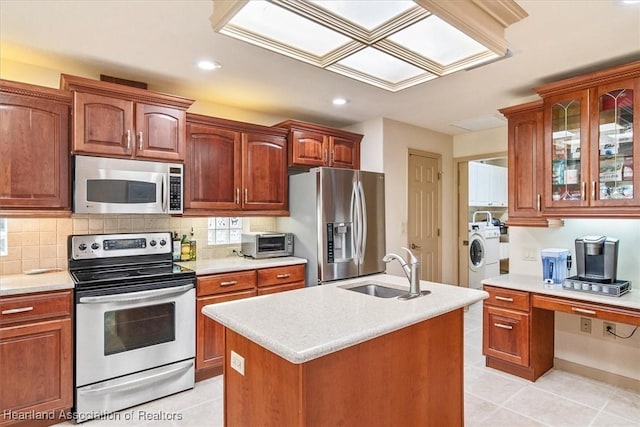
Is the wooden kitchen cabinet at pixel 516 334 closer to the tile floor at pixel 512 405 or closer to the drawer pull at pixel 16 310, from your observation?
the tile floor at pixel 512 405

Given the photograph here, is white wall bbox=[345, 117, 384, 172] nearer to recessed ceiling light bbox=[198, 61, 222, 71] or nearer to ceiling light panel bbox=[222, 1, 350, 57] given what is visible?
recessed ceiling light bbox=[198, 61, 222, 71]

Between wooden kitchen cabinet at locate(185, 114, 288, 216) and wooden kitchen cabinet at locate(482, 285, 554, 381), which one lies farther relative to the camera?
wooden kitchen cabinet at locate(185, 114, 288, 216)

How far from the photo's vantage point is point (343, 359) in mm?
1450

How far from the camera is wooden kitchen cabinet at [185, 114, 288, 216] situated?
325cm

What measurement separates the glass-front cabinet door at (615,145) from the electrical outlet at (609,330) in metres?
1.05

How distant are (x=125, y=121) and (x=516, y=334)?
3.56 m

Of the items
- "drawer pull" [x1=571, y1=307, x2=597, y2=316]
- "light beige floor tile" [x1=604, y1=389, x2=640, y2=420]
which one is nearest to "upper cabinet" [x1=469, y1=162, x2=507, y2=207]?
"drawer pull" [x1=571, y1=307, x2=597, y2=316]

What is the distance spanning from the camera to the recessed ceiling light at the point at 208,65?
272 centimetres

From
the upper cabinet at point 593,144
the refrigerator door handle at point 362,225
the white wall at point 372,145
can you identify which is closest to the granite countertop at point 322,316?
the upper cabinet at point 593,144

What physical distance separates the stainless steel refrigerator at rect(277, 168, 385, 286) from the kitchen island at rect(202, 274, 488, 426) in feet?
4.77

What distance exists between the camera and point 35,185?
2.53 meters

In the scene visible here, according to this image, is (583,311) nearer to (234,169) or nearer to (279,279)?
(279,279)

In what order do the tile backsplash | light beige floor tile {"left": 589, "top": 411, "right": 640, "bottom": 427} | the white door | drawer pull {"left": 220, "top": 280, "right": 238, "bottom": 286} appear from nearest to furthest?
light beige floor tile {"left": 589, "top": 411, "right": 640, "bottom": 427} → the tile backsplash → drawer pull {"left": 220, "top": 280, "right": 238, "bottom": 286} → the white door

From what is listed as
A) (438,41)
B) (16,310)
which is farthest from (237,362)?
(438,41)
